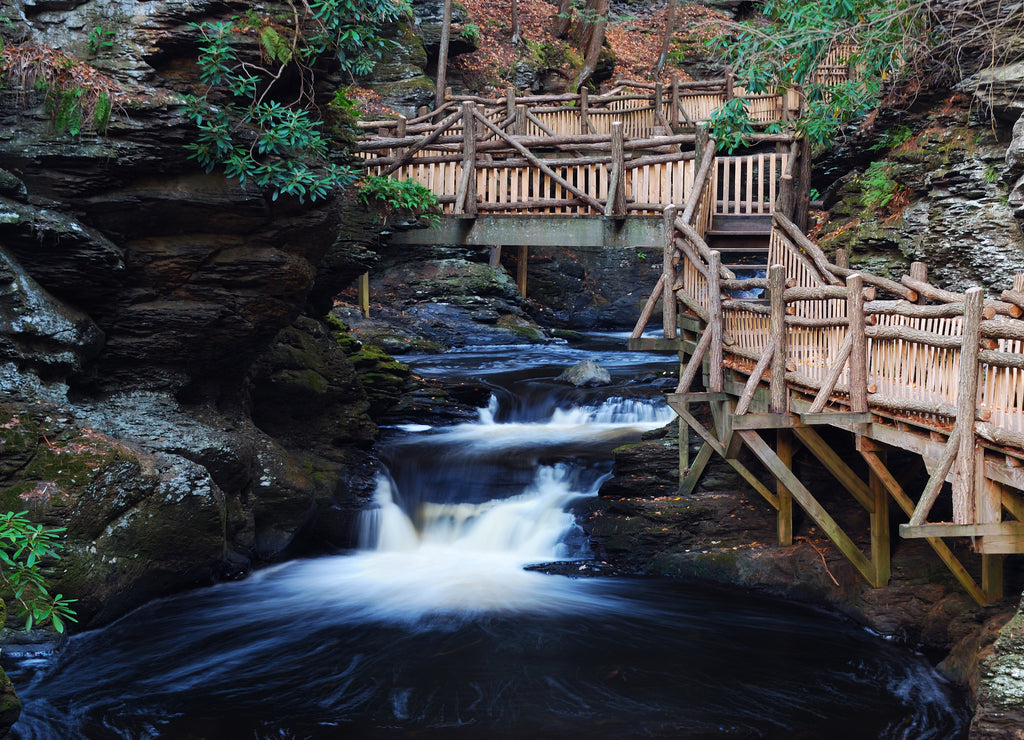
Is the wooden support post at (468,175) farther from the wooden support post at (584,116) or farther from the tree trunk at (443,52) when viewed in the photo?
the tree trunk at (443,52)

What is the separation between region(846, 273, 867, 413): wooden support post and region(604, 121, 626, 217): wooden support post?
5.41m

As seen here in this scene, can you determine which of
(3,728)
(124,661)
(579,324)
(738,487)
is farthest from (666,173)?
(579,324)

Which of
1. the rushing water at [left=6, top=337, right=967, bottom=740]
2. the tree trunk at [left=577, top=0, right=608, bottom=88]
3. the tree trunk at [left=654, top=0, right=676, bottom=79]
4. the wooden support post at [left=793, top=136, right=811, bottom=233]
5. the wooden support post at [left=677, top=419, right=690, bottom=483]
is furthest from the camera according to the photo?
the tree trunk at [left=654, top=0, right=676, bottom=79]

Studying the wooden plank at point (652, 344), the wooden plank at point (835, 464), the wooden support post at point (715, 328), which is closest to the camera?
the wooden plank at point (835, 464)

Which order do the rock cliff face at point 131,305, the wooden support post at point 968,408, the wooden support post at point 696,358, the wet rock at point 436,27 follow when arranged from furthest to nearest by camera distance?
the wet rock at point 436,27, the wooden support post at point 696,358, the rock cliff face at point 131,305, the wooden support post at point 968,408

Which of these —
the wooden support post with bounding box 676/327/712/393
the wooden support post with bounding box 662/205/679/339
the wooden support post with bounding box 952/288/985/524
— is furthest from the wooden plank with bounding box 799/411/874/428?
the wooden support post with bounding box 662/205/679/339

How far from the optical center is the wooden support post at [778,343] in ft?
30.0

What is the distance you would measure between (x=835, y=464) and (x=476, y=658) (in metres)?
4.09

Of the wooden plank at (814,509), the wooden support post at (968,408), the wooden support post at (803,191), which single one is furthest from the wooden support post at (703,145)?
the wooden support post at (968,408)

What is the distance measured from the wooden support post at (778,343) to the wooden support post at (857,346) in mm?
1186

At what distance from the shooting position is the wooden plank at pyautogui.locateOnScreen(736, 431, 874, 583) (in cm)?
970

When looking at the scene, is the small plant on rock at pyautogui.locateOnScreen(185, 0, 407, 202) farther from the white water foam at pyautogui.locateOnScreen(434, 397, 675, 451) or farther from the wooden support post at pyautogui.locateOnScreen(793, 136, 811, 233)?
the wooden support post at pyautogui.locateOnScreen(793, 136, 811, 233)

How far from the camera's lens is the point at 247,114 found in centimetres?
966

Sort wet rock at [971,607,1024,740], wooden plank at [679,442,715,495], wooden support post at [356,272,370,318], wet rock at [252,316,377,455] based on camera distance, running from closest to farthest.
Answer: wet rock at [971,607,1024,740] → wooden plank at [679,442,715,495] → wet rock at [252,316,377,455] → wooden support post at [356,272,370,318]
